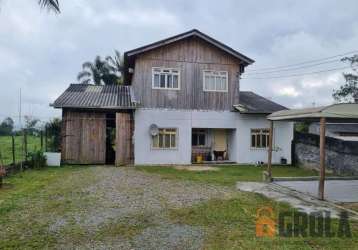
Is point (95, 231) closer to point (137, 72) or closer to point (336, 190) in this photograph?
point (336, 190)

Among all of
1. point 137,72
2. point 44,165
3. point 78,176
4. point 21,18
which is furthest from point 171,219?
point 137,72

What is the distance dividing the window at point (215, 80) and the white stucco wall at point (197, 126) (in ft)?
4.24

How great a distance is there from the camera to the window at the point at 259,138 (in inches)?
739

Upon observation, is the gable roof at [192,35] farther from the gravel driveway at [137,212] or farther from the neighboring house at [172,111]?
the gravel driveway at [137,212]

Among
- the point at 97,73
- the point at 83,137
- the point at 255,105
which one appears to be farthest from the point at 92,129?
the point at 97,73

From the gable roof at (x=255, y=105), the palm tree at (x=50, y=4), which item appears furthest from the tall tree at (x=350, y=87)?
the palm tree at (x=50, y=4)

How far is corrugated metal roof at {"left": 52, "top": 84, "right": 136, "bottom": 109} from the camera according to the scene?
1677 cm

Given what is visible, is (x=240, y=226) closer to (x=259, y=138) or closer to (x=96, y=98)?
(x=259, y=138)

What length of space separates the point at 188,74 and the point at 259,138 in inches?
207

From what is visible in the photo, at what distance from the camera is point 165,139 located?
17.8 m

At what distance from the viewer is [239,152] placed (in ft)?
61.0

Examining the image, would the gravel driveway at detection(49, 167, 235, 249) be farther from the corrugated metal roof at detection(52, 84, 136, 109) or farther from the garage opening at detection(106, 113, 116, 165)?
the garage opening at detection(106, 113, 116, 165)

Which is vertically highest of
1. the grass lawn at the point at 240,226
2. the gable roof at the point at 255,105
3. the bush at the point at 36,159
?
the gable roof at the point at 255,105

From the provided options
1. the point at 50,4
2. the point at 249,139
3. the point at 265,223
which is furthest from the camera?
the point at 249,139
